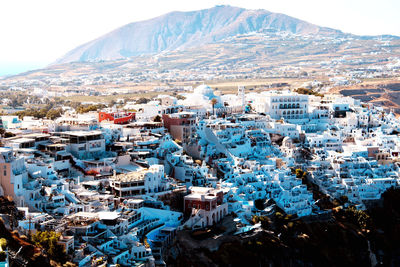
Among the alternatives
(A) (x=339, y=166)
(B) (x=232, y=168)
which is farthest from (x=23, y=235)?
(A) (x=339, y=166)

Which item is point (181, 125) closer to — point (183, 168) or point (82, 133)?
point (183, 168)

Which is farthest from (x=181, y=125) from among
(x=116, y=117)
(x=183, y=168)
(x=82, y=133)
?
(x=82, y=133)

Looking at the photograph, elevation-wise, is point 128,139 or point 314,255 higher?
point 128,139

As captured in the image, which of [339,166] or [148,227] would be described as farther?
[339,166]

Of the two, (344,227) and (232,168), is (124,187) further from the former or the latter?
(344,227)

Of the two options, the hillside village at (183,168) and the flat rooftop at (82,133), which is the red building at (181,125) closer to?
the hillside village at (183,168)

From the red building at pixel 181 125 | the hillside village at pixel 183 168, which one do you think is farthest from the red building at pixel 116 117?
the red building at pixel 181 125
